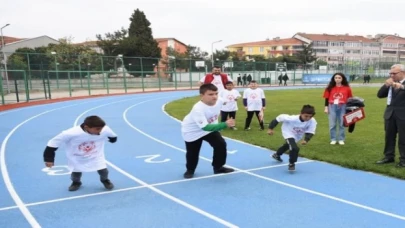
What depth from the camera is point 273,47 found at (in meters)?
124

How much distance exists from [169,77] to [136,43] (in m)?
32.8

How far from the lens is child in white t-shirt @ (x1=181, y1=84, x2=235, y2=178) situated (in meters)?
6.02

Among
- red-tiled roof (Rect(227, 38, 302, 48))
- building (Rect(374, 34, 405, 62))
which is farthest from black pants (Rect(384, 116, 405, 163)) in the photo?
building (Rect(374, 34, 405, 62))

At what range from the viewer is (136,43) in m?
69.3

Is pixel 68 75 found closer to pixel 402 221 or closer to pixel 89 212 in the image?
pixel 89 212

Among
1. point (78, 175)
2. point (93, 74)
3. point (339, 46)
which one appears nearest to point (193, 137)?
point (78, 175)

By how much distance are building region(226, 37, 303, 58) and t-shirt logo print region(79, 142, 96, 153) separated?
11209cm

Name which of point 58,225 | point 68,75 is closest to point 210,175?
point 58,225

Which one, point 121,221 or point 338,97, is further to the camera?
point 338,97

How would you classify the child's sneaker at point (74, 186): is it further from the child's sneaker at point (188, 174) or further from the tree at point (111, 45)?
the tree at point (111, 45)

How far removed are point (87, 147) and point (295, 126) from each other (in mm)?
3594

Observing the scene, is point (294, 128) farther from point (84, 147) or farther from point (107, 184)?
point (84, 147)

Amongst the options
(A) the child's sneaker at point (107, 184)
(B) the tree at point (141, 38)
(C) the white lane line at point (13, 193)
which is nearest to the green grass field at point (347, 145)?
(A) the child's sneaker at point (107, 184)

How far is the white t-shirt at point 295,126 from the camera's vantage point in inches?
266
